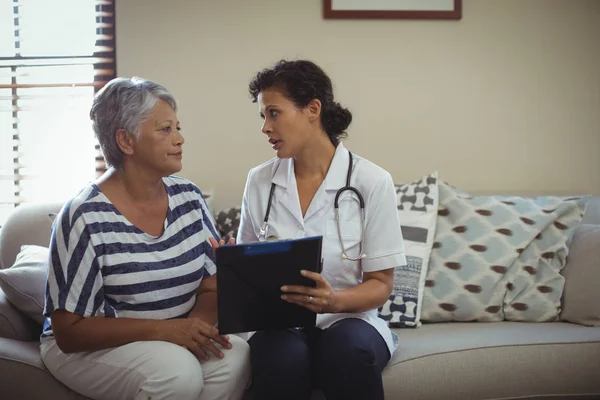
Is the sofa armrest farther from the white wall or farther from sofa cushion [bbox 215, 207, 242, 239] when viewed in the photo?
the white wall

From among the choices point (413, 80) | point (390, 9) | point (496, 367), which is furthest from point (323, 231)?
point (390, 9)

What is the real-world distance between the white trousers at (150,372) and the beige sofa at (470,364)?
0.11 m

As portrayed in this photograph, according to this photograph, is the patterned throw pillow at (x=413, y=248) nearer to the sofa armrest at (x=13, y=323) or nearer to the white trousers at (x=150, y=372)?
the white trousers at (x=150, y=372)

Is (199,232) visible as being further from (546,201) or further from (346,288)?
(546,201)

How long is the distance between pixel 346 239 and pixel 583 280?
2.96ft

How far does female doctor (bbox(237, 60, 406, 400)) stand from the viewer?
1.73 m

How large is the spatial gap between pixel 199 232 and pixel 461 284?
3.10 ft

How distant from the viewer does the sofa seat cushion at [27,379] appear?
178 cm

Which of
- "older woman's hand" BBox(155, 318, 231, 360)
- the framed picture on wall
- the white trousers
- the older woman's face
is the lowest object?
the white trousers

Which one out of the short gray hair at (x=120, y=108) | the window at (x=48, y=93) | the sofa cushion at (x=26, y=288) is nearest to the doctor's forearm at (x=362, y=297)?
the short gray hair at (x=120, y=108)

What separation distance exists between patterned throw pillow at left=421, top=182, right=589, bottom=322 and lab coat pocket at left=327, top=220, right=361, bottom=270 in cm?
51

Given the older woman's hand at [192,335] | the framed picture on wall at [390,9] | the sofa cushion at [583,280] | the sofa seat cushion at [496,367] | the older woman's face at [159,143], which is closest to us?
the older woman's hand at [192,335]

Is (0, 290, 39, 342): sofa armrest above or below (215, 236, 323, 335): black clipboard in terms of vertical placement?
below

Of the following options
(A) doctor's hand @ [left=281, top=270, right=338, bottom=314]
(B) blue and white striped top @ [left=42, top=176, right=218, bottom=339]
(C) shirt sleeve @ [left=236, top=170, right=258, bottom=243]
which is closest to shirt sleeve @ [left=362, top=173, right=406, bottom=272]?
(A) doctor's hand @ [left=281, top=270, right=338, bottom=314]
